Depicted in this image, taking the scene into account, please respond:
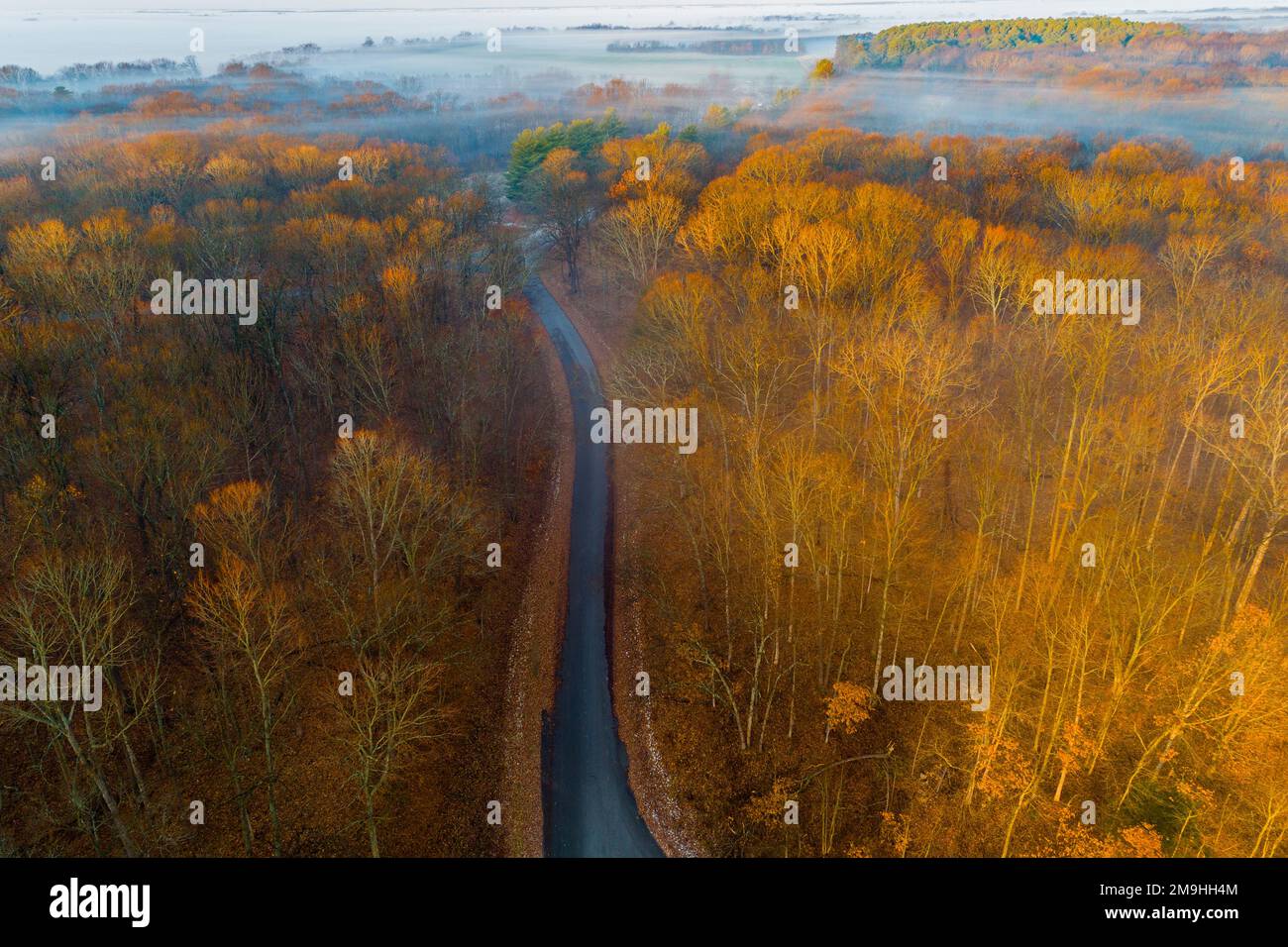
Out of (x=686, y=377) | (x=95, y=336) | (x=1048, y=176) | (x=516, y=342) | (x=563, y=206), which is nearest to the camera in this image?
(x=95, y=336)

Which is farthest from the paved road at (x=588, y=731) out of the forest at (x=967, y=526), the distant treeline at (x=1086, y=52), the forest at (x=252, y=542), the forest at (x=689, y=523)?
the distant treeline at (x=1086, y=52)

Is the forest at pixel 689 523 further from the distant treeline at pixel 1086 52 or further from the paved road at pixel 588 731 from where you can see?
the distant treeline at pixel 1086 52

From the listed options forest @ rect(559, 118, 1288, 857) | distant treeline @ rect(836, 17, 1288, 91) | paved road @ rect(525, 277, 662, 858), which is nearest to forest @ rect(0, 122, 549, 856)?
paved road @ rect(525, 277, 662, 858)

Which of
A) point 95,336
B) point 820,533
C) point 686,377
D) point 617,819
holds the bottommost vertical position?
point 617,819

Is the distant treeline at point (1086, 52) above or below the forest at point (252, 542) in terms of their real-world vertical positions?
above

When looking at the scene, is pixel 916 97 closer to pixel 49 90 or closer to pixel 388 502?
pixel 388 502

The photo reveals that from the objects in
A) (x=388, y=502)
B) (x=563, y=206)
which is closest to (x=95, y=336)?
(x=388, y=502)

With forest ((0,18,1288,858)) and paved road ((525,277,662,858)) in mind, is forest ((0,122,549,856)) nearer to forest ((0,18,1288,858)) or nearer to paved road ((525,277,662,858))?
forest ((0,18,1288,858))
